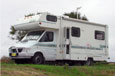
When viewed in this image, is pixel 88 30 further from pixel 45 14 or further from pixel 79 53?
pixel 45 14

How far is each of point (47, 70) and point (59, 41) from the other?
3.96 metres

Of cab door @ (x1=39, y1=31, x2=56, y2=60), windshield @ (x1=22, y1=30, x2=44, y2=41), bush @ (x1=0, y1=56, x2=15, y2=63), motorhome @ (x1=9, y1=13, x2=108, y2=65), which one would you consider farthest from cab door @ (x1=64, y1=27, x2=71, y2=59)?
bush @ (x1=0, y1=56, x2=15, y2=63)

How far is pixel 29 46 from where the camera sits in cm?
1441

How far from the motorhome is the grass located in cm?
172

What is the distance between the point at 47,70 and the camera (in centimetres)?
1242

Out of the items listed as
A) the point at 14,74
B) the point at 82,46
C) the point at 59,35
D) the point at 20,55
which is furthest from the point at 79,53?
the point at 14,74

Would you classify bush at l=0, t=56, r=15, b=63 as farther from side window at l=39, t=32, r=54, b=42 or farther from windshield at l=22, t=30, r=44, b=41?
side window at l=39, t=32, r=54, b=42

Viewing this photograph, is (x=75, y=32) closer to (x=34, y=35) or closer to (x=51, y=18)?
(x=51, y=18)

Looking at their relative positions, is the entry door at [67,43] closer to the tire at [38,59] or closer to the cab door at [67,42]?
the cab door at [67,42]

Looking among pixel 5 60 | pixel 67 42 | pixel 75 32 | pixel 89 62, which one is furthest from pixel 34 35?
pixel 89 62

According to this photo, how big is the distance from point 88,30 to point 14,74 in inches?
339

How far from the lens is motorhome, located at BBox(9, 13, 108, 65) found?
14742 millimetres

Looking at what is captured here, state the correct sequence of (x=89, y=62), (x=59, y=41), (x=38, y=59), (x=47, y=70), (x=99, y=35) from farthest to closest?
(x=99, y=35)
(x=89, y=62)
(x=59, y=41)
(x=38, y=59)
(x=47, y=70)

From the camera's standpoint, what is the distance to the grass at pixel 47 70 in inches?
420
